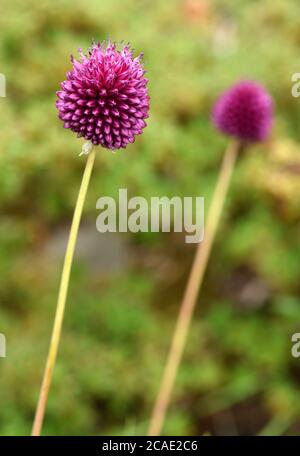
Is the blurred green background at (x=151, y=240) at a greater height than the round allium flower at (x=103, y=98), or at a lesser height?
greater

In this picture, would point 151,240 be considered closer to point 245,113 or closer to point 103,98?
point 245,113

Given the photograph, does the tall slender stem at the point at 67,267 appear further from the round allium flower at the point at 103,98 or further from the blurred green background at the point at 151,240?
the blurred green background at the point at 151,240

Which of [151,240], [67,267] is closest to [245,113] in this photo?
[67,267]

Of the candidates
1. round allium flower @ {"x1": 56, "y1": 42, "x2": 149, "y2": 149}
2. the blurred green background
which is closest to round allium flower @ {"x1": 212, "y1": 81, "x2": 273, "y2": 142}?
the blurred green background

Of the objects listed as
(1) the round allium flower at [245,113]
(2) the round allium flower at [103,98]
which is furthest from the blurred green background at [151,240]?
(2) the round allium flower at [103,98]

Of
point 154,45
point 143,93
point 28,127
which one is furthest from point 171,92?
point 143,93
